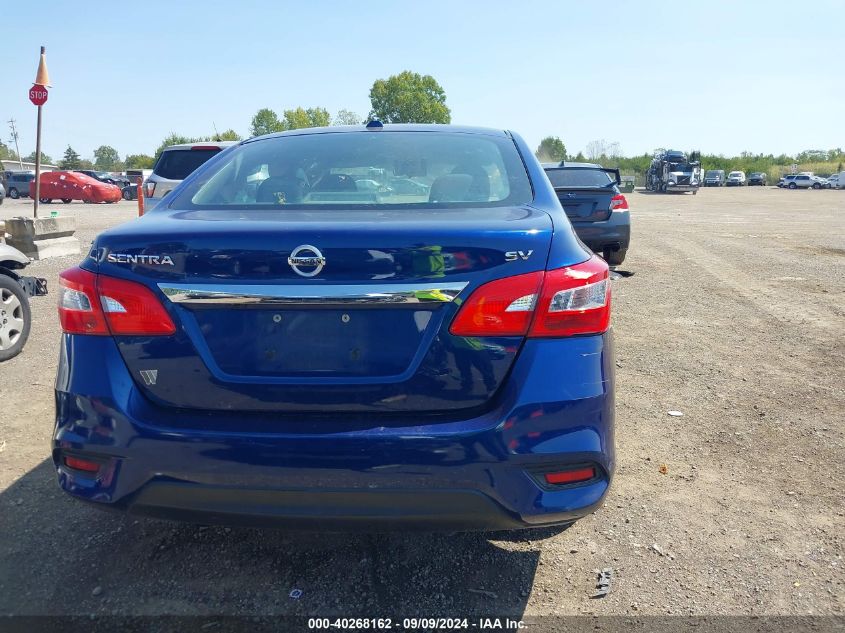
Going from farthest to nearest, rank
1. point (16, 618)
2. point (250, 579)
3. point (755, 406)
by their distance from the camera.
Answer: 1. point (755, 406)
2. point (250, 579)
3. point (16, 618)

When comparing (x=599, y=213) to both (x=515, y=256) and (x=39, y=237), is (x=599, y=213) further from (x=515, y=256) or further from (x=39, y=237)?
(x=39, y=237)

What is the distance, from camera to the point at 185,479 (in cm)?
214

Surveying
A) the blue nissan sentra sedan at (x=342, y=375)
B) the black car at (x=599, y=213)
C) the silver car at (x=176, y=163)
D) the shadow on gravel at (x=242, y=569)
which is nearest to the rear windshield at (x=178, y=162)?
the silver car at (x=176, y=163)

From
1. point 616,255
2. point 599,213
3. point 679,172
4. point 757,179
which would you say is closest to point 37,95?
point 599,213

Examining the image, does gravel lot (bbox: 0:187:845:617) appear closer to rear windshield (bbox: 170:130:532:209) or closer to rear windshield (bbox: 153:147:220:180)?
rear windshield (bbox: 170:130:532:209)

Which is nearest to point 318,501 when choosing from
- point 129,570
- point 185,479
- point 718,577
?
point 185,479

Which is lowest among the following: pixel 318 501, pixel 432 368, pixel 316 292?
pixel 318 501

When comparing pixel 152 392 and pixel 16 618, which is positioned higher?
pixel 152 392

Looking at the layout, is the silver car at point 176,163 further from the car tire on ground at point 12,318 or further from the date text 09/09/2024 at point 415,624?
the date text 09/09/2024 at point 415,624

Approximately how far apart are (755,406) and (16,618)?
4305 millimetres

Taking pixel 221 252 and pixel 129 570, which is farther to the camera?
pixel 129 570

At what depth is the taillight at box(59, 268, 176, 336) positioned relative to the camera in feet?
7.09

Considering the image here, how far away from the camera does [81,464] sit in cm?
226

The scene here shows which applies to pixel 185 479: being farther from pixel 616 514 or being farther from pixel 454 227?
pixel 616 514
